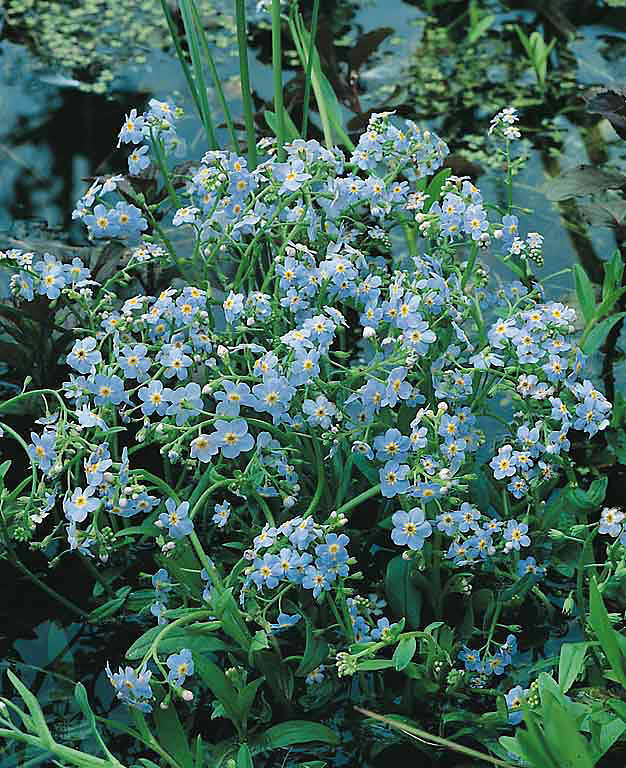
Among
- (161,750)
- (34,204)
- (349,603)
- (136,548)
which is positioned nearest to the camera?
(161,750)

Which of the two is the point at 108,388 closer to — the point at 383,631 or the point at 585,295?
the point at 383,631

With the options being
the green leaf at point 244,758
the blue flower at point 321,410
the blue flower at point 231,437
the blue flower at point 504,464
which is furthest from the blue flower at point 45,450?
the blue flower at point 504,464

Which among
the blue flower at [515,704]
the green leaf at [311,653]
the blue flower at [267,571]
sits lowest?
the blue flower at [515,704]

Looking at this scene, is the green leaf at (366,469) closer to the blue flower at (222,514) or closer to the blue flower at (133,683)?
the blue flower at (222,514)

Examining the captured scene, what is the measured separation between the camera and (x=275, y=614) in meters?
1.52

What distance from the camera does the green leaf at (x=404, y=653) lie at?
130cm

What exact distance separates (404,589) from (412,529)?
204 mm

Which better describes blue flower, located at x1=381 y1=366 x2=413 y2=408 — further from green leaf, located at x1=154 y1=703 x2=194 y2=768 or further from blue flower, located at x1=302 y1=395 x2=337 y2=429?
green leaf, located at x1=154 y1=703 x2=194 y2=768

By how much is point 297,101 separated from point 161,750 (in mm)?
1887

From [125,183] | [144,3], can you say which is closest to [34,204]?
[125,183]

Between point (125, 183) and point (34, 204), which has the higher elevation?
point (125, 183)

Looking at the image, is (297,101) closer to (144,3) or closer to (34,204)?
(34,204)

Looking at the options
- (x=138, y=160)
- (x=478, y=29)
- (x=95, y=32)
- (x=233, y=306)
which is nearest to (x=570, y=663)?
(x=233, y=306)

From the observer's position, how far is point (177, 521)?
1.34 metres
